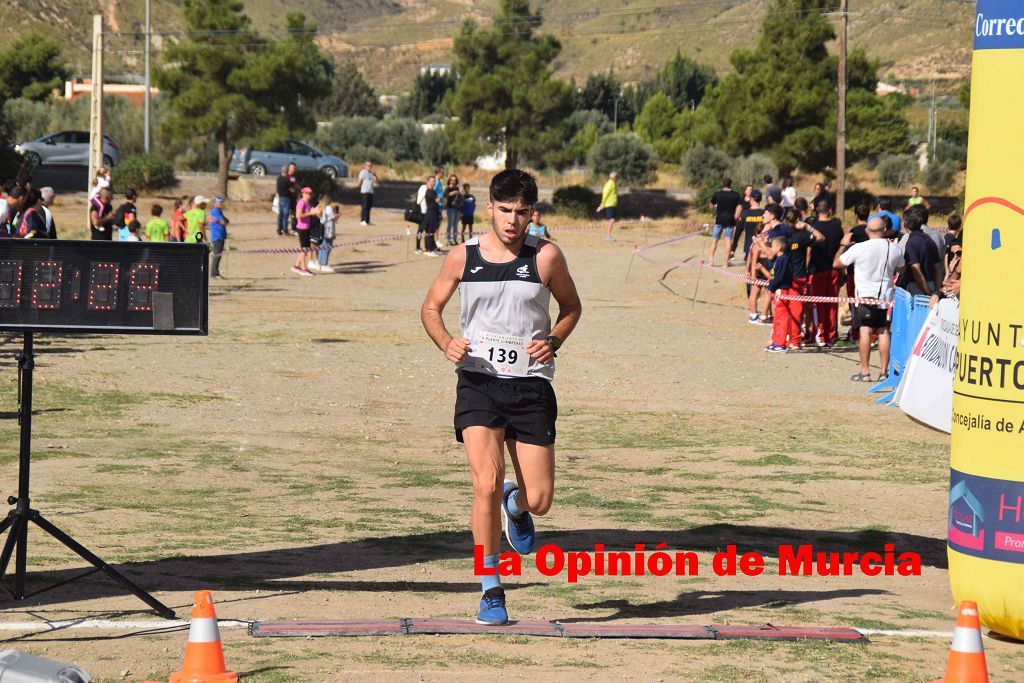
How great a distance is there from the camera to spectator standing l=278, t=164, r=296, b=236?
1421 inches

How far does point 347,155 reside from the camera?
75375 millimetres

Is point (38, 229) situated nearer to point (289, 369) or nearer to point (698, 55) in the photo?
point (289, 369)

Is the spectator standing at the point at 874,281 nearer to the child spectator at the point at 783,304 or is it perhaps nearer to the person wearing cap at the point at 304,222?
the child spectator at the point at 783,304

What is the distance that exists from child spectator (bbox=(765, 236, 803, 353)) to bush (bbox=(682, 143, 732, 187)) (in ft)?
129

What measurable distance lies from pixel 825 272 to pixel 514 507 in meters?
14.3

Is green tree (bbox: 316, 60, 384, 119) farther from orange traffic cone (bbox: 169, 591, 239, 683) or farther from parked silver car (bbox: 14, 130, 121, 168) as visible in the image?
orange traffic cone (bbox: 169, 591, 239, 683)

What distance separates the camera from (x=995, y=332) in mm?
7176

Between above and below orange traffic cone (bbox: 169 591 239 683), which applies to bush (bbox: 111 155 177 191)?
above

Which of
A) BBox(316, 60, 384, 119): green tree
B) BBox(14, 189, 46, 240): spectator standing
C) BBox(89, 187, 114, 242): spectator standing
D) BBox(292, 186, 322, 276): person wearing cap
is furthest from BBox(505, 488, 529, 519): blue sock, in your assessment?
BBox(316, 60, 384, 119): green tree

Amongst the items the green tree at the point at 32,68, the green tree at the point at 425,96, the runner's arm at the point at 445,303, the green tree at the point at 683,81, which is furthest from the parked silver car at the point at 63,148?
the green tree at the point at 683,81

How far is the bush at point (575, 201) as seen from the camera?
Result: 1911 inches

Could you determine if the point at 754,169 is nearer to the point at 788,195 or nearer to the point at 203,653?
the point at 788,195

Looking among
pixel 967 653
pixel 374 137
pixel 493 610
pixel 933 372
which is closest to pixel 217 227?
pixel 933 372

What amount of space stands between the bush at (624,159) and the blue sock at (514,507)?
184ft
